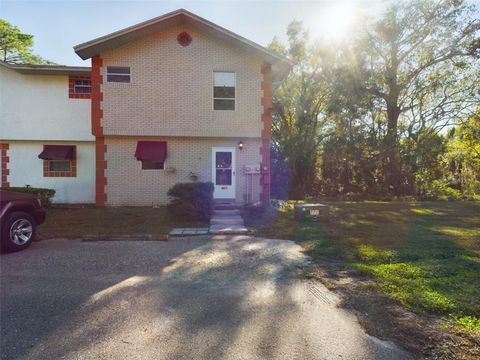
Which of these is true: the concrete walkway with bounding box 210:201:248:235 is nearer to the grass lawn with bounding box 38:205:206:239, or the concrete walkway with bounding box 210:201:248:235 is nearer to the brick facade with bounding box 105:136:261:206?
the grass lawn with bounding box 38:205:206:239

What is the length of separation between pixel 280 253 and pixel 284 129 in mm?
14335

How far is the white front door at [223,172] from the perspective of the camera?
12281mm

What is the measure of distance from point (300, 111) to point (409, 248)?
1357 cm

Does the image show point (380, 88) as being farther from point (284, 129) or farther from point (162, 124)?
point (162, 124)

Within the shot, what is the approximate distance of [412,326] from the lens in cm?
318

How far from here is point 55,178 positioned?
13891mm

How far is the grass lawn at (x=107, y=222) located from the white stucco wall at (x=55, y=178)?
6.79ft

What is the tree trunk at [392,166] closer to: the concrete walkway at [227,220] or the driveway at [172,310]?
the concrete walkway at [227,220]

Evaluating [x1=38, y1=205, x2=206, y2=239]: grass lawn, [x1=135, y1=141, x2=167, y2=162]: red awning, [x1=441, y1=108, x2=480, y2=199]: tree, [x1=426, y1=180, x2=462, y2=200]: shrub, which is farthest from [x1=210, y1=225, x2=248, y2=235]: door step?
[x1=441, y1=108, x2=480, y2=199]: tree

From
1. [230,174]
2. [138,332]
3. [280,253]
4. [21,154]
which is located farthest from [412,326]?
[21,154]

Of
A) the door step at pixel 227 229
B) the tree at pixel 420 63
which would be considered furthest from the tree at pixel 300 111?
the door step at pixel 227 229

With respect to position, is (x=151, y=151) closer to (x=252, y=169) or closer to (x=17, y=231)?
(x=252, y=169)

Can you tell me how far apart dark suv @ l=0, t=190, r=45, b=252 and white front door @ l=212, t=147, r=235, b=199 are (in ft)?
21.0

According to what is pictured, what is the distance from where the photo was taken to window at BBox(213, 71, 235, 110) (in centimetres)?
1223
